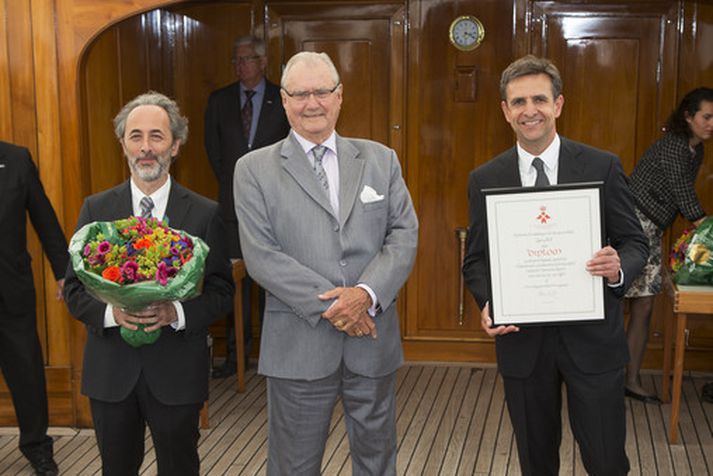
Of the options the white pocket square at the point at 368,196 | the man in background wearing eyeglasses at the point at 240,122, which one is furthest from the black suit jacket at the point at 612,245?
the man in background wearing eyeglasses at the point at 240,122

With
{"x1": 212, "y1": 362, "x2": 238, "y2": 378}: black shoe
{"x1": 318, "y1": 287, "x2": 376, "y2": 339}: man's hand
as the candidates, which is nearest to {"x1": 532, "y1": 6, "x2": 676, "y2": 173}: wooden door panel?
{"x1": 212, "y1": 362, "x2": 238, "y2": 378}: black shoe

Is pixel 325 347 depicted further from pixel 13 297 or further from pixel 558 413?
pixel 13 297

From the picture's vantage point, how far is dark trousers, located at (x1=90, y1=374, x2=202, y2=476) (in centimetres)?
310

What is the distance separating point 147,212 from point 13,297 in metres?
1.65

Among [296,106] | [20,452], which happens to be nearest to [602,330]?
[296,106]

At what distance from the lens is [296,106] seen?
3.09m

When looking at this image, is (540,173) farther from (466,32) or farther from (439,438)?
(466,32)

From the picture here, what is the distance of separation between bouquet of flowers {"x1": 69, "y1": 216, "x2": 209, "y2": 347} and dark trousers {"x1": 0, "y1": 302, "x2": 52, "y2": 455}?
71.6 inches

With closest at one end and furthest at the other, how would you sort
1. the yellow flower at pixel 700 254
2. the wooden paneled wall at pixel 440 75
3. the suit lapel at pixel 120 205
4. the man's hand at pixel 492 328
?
1. the man's hand at pixel 492 328
2. the suit lapel at pixel 120 205
3. the yellow flower at pixel 700 254
4. the wooden paneled wall at pixel 440 75

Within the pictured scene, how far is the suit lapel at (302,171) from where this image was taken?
Result: 10.1 ft

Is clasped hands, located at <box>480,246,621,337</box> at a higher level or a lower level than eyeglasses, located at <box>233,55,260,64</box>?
lower

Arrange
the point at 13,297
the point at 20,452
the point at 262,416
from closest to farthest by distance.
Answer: the point at 13,297, the point at 20,452, the point at 262,416

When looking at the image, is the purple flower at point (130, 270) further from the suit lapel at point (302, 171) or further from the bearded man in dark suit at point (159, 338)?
the suit lapel at point (302, 171)

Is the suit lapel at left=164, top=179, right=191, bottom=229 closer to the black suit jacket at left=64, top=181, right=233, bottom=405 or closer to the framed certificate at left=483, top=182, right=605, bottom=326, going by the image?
the black suit jacket at left=64, top=181, right=233, bottom=405
